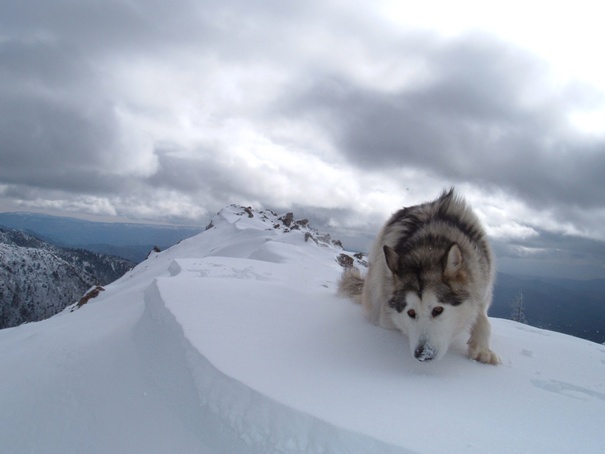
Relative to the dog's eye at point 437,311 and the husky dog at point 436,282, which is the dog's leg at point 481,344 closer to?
the husky dog at point 436,282

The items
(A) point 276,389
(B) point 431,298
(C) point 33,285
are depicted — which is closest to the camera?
(A) point 276,389

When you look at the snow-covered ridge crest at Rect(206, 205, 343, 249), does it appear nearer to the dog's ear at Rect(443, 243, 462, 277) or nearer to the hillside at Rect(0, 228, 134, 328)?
the dog's ear at Rect(443, 243, 462, 277)

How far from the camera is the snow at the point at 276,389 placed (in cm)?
266

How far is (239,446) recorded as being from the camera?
108 inches

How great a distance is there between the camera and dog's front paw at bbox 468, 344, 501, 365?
4.33m

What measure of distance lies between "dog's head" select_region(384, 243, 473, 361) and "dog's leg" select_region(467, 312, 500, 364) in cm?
24

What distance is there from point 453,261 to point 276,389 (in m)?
2.57

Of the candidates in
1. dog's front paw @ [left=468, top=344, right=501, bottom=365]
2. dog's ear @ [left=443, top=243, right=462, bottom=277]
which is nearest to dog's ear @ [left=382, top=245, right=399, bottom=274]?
dog's ear @ [left=443, top=243, right=462, bottom=277]

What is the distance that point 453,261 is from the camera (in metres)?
4.04

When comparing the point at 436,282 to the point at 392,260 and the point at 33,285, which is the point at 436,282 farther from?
the point at 33,285

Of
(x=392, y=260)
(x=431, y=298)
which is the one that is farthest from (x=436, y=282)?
(x=392, y=260)

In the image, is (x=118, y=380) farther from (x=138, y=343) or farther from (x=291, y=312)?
(x=291, y=312)

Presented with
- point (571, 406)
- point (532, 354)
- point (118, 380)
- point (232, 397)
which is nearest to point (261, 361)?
point (232, 397)

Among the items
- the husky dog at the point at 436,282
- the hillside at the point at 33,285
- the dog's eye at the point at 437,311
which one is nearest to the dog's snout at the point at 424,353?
the husky dog at the point at 436,282
